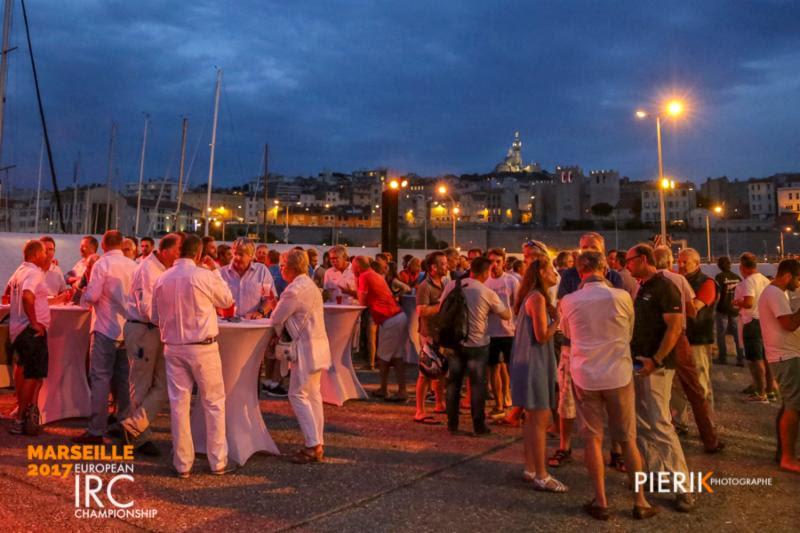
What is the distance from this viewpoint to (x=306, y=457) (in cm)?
517

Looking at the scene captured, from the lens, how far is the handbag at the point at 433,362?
6.27 m

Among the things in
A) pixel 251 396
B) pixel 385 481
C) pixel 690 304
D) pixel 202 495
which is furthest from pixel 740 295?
pixel 202 495

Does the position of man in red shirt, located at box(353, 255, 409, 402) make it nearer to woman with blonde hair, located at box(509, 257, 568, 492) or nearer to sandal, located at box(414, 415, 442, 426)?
sandal, located at box(414, 415, 442, 426)

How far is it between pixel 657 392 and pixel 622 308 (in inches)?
36.6

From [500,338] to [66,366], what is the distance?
468 cm

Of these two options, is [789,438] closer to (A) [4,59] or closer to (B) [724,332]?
(B) [724,332]

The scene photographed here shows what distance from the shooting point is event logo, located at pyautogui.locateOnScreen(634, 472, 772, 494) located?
14.2ft

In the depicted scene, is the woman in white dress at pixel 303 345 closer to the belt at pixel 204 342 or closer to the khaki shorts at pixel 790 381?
the belt at pixel 204 342

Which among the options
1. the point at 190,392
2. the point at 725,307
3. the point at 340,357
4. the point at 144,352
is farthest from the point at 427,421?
the point at 725,307

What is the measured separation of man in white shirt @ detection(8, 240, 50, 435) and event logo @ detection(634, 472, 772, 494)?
17.4 feet

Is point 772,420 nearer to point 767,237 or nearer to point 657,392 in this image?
point 657,392

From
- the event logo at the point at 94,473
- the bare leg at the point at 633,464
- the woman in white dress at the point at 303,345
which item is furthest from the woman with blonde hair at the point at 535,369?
the event logo at the point at 94,473

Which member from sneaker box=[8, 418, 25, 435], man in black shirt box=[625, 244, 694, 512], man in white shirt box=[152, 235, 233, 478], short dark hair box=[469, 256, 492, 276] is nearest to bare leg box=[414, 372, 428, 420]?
short dark hair box=[469, 256, 492, 276]

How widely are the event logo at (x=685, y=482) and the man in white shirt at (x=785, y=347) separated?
0.43 m
